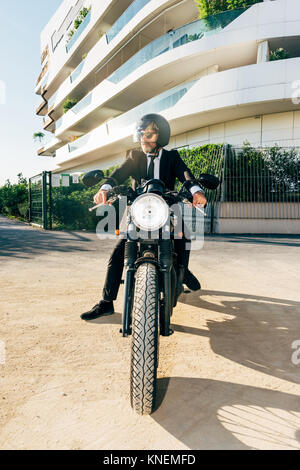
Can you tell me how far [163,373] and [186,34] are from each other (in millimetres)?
18427

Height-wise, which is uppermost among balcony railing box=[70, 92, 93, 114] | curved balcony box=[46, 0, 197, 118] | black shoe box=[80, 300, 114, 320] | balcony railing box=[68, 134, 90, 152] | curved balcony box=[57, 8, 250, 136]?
curved balcony box=[46, 0, 197, 118]

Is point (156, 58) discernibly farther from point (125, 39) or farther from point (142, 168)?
point (142, 168)

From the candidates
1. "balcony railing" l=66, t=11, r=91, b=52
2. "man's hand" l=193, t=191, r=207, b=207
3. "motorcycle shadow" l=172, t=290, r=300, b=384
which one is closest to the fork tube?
"man's hand" l=193, t=191, r=207, b=207

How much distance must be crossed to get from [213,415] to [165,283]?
80cm

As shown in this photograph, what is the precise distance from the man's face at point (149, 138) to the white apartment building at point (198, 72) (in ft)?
44.8

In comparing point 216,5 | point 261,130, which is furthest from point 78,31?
point 261,130

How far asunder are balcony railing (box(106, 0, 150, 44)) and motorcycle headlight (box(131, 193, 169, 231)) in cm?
2295

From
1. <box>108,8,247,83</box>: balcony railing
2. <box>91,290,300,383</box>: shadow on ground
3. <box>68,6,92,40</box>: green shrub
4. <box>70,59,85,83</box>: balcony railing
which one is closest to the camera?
<box>91,290,300,383</box>: shadow on ground

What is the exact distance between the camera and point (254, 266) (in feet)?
20.2

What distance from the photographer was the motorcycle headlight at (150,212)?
2.04 meters

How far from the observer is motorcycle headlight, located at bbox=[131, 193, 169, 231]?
2.04 metres

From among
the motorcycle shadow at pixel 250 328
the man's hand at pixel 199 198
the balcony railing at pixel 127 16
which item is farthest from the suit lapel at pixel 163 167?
the balcony railing at pixel 127 16

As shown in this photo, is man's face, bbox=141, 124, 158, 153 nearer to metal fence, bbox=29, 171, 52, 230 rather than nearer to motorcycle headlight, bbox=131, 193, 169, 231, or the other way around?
motorcycle headlight, bbox=131, 193, 169, 231
